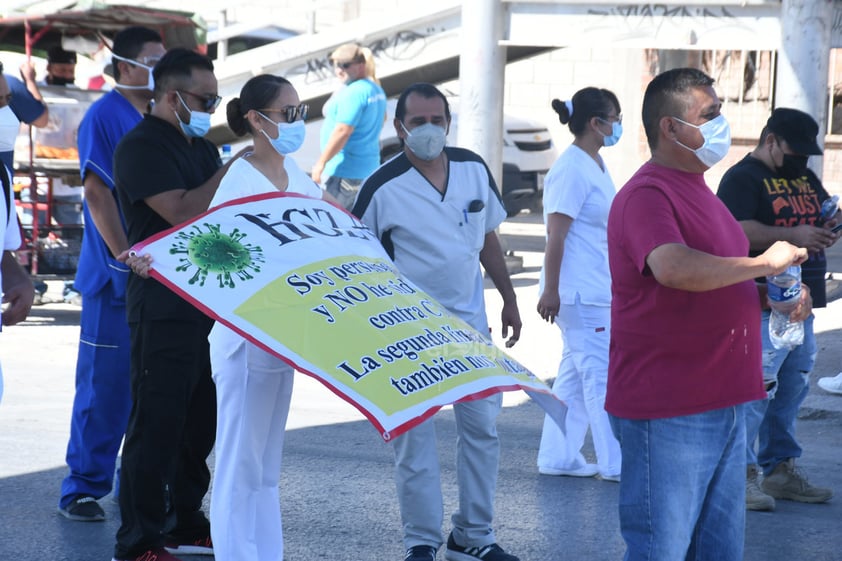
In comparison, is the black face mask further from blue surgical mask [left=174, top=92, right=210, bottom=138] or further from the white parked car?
the white parked car

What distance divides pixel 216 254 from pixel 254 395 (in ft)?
1.86

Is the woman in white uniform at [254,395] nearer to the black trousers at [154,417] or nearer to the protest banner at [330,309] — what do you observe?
the protest banner at [330,309]

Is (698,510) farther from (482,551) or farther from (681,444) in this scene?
(482,551)

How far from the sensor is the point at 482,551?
18.0 ft

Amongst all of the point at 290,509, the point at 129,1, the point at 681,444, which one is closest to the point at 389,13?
the point at 129,1

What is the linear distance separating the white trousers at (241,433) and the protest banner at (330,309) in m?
0.34

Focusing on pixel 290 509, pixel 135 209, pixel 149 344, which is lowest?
pixel 290 509

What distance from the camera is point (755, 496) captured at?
6.39 metres

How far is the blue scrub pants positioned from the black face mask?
315 centimetres

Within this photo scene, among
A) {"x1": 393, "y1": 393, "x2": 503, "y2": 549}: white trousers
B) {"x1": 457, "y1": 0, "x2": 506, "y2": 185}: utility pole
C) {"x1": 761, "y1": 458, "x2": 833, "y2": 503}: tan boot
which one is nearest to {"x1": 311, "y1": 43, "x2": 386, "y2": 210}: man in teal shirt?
{"x1": 457, "y1": 0, "x2": 506, "y2": 185}: utility pole

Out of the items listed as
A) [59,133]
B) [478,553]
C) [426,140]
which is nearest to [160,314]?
[426,140]

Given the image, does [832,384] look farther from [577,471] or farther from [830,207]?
[830,207]

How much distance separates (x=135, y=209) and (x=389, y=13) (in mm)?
9798

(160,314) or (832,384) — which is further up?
(160,314)
